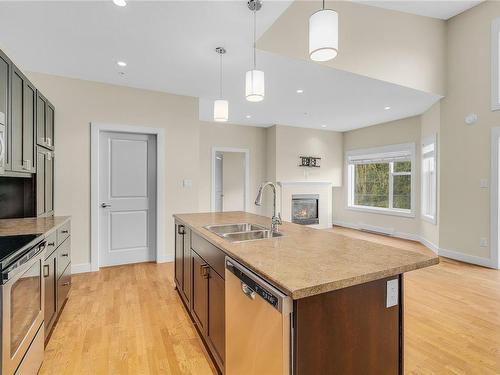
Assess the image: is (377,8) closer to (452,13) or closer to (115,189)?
(452,13)

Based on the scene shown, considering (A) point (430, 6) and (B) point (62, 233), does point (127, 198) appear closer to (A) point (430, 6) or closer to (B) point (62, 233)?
(B) point (62, 233)

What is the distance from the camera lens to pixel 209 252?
5.92 ft

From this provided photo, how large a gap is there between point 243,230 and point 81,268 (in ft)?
8.81

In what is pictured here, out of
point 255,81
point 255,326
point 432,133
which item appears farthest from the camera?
point 432,133

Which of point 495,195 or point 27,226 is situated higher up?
point 495,195

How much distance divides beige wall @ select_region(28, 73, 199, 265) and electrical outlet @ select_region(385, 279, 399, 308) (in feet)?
11.5

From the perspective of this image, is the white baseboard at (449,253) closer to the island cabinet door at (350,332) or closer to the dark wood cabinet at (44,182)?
the island cabinet door at (350,332)

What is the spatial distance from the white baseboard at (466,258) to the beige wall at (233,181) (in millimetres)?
4141

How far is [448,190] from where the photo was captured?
4.38 meters

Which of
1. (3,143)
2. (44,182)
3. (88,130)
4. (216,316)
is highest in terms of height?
(88,130)

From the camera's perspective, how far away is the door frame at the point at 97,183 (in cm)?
370

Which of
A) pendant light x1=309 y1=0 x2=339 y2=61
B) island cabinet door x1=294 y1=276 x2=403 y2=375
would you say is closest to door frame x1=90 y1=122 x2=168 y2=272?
pendant light x1=309 y1=0 x2=339 y2=61

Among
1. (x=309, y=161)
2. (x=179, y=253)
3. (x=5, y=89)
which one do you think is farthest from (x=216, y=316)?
(x=309, y=161)

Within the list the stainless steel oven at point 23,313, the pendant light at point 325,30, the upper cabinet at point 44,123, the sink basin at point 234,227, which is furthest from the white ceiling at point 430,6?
the stainless steel oven at point 23,313
